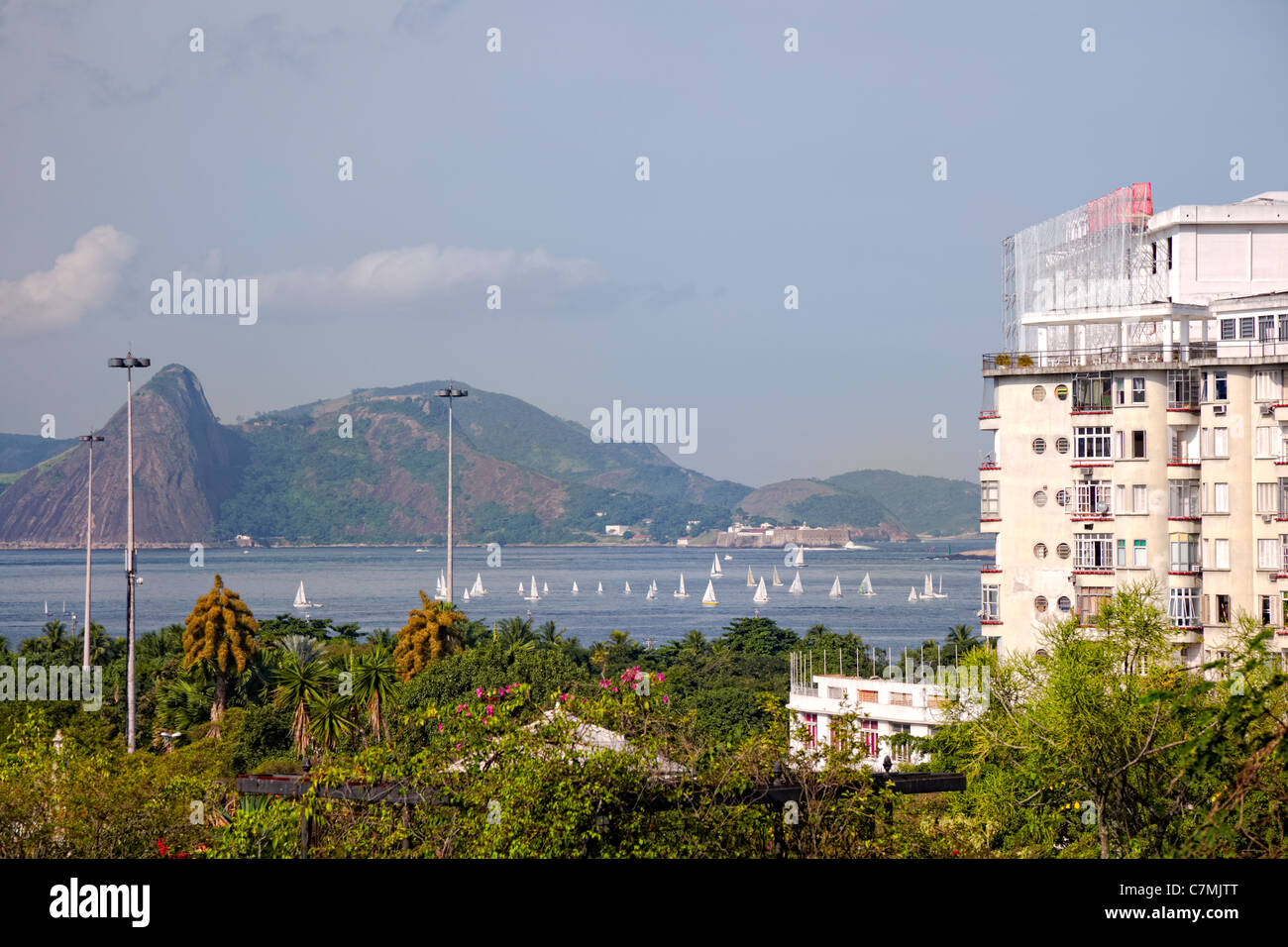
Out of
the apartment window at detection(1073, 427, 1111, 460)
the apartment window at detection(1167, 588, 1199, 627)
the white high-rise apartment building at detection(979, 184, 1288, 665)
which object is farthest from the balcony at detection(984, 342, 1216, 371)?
the apartment window at detection(1167, 588, 1199, 627)

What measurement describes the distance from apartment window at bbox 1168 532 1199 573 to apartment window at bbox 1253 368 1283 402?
18.6 feet

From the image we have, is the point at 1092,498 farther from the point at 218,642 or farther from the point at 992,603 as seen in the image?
the point at 218,642

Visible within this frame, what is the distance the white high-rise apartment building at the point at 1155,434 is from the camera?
164 feet

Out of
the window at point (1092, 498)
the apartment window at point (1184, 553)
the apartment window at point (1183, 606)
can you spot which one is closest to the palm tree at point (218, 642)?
the window at point (1092, 498)

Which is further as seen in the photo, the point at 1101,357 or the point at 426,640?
the point at 426,640

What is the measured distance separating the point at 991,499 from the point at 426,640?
24.3 meters

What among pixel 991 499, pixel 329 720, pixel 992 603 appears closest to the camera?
pixel 329 720

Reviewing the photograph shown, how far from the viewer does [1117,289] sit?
187 feet

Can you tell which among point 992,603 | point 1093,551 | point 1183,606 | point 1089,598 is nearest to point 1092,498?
point 1093,551

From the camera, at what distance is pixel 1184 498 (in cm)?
5162

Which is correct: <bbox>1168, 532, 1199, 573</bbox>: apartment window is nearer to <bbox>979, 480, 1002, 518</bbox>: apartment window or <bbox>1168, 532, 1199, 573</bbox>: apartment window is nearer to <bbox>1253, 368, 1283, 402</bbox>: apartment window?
<bbox>1253, 368, 1283, 402</bbox>: apartment window
